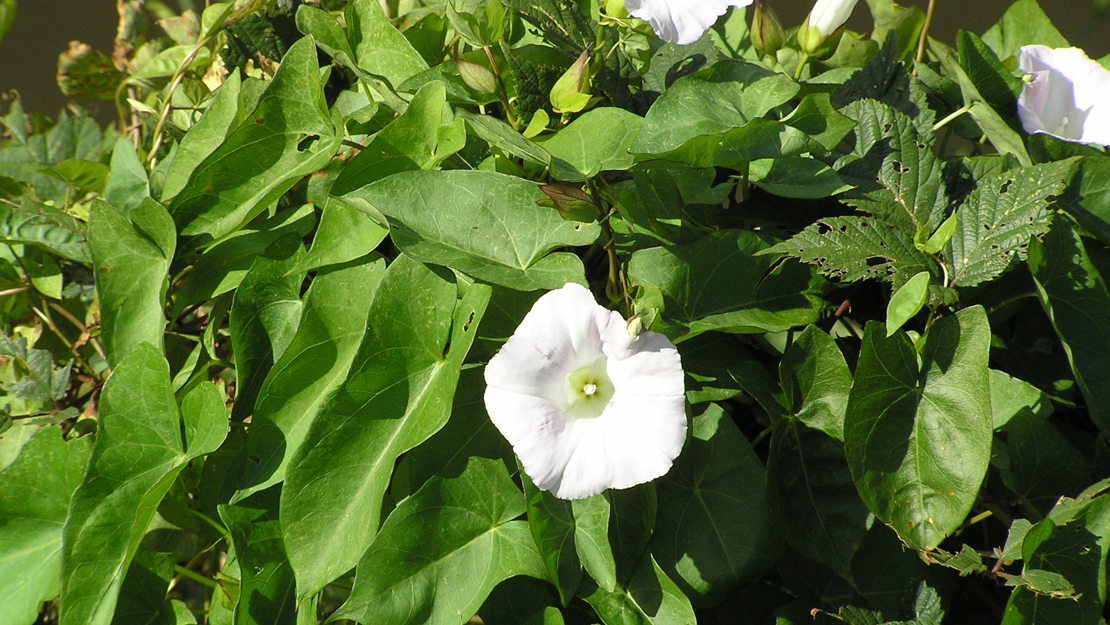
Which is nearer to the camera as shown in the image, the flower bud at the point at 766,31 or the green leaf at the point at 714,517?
the green leaf at the point at 714,517

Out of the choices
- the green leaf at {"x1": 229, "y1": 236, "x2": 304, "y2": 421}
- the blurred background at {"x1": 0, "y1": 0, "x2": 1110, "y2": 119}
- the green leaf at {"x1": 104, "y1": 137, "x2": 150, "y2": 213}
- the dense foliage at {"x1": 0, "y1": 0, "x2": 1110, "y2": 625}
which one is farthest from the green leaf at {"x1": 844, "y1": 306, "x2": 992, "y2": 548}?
the blurred background at {"x1": 0, "y1": 0, "x2": 1110, "y2": 119}

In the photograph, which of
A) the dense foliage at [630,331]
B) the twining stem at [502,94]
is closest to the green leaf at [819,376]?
the dense foliage at [630,331]

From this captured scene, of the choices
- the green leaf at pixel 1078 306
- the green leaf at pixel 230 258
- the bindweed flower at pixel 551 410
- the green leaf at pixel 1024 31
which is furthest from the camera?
the green leaf at pixel 1024 31

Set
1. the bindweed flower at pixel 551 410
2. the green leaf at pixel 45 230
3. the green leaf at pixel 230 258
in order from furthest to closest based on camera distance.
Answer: the green leaf at pixel 45 230 < the green leaf at pixel 230 258 < the bindweed flower at pixel 551 410

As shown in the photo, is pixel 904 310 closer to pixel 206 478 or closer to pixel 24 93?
pixel 206 478

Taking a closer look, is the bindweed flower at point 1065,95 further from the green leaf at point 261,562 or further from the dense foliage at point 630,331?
the green leaf at point 261,562

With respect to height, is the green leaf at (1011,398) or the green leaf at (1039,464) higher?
the green leaf at (1011,398)
